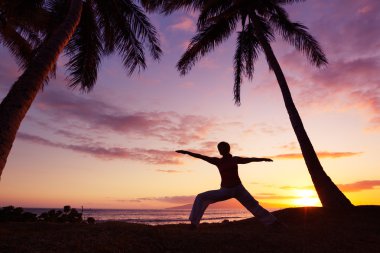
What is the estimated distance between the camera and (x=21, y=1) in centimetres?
1283

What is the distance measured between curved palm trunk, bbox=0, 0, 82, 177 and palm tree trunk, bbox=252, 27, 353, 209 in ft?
25.2

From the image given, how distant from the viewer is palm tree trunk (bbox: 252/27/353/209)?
10.7 meters

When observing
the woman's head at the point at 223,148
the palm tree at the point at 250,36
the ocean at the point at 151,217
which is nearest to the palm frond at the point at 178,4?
the palm tree at the point at 250,36

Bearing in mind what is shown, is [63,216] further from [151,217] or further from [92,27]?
[151,217]

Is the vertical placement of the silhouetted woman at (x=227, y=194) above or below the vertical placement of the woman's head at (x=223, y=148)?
below

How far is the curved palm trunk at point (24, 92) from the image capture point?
6012mm

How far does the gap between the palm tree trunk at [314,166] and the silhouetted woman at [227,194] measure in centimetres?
438

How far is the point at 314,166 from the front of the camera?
11328mm

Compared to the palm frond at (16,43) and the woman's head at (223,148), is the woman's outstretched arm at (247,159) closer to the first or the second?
the woman's head at (223,148)

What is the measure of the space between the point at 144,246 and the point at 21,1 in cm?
1140

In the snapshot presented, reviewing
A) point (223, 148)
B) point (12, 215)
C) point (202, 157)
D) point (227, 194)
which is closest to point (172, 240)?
point (227, 194)

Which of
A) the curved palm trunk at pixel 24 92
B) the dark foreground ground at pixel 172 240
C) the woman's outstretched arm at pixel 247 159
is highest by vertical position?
the curved palm trunk at pixel 24 92

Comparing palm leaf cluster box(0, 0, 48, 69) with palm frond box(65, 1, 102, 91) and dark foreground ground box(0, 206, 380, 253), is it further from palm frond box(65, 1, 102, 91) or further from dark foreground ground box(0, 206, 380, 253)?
dark foreground ground box(0, 206, 380, 253)

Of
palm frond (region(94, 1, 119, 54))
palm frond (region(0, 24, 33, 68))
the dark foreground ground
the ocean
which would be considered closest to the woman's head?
the dark foreground ground
